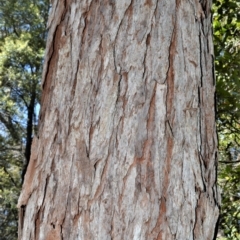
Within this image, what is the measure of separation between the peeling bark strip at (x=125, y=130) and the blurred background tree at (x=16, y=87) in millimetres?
6956

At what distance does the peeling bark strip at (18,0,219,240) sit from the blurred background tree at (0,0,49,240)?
696cm

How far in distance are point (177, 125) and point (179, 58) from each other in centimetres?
15

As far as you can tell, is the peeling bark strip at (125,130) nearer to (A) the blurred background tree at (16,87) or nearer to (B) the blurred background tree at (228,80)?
(B) the blurred background tree at (228,80)

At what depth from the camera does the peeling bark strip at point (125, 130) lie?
78 centimetres

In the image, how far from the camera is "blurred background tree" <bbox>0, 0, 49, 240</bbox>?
775cm

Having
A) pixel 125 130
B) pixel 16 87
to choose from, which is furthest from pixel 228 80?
pixel 16 87

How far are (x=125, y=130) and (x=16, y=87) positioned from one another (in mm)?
7614

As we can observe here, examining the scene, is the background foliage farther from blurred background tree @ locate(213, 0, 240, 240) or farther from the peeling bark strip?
the peeling bark strip

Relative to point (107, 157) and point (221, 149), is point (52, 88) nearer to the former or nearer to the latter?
point (107, 157)

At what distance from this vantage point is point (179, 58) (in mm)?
876

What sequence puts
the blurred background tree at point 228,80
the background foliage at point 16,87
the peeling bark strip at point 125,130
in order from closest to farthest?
the peeling bark strip at point 125,130 < the blurred background tree at point 228,80 < the background foliage at point 16,87

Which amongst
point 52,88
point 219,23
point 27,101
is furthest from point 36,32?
point 52,88

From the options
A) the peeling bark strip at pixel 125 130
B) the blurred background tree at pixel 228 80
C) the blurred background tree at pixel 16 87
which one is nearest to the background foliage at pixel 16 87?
the blurred background tree at pixel 16 87

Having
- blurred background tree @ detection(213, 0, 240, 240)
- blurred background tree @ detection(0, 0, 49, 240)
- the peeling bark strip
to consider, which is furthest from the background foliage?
the peeling bark strip
